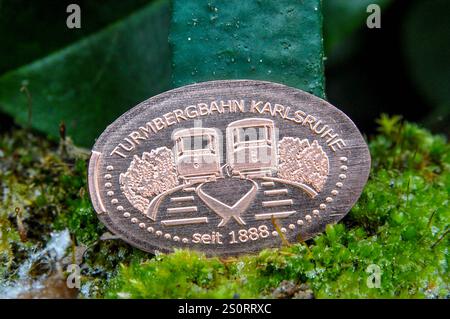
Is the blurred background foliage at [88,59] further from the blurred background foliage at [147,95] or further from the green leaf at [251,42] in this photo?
the green leaf at [251,42]

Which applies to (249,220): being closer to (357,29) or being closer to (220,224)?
(220,224)

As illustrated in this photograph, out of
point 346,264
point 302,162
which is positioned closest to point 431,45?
point 302,162

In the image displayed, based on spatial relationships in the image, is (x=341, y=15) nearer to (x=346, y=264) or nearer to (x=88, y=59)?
(x=88, y=59)

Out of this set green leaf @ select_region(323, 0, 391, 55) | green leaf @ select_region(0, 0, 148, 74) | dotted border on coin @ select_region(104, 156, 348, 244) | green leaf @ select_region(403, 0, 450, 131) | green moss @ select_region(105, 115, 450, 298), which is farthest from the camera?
green leaf @ select_region(403, 0, 450, 131)

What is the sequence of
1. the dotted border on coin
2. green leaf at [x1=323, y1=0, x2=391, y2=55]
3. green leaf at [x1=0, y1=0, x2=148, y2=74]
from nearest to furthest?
the dotted border on coin → green leaf at [x1=0, y1=0, x2=148, y2=74] → green leaf at [x1=323, y1=0, x2=391, y2=55]

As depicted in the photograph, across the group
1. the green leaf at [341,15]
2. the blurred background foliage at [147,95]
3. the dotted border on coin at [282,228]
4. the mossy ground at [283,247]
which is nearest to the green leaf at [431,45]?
the blurred background foliage at [147,95]

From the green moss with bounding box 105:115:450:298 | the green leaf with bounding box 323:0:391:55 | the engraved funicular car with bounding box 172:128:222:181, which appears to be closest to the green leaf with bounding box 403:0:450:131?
the green leaf with bounding box 323:0:391:55

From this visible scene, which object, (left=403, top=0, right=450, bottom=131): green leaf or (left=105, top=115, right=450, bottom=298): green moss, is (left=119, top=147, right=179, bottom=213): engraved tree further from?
(left=403, top=0, right=450, bottom=131): green leaf

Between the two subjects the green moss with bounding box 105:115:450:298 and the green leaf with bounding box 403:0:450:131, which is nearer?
the green moss with bounding box 105:115:450:298
